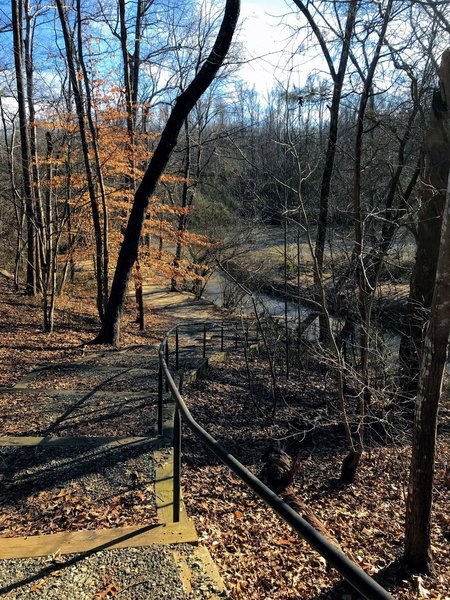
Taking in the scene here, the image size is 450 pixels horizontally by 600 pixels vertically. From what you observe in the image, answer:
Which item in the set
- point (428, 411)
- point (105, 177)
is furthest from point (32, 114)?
point (428, 411)

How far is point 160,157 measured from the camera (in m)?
10.3

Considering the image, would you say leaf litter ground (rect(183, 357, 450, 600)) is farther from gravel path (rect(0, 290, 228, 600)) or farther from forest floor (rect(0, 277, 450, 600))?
gravel path (rect(0, 290, 228, 600))

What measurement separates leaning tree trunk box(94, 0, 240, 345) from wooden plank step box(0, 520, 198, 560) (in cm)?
822

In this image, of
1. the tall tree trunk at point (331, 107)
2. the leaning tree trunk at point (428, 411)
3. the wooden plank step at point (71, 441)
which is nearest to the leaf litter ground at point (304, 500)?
the leaning tree trunk at point (428, 411)

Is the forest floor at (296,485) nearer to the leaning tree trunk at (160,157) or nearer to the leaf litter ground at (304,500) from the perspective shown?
the leaf litter ground at (304,500)

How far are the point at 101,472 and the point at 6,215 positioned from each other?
2419 centimetres

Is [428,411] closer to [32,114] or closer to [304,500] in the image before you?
[304,500]

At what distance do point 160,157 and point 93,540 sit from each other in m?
8.63

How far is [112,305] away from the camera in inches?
436

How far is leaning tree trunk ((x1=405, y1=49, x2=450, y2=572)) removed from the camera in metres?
3.78

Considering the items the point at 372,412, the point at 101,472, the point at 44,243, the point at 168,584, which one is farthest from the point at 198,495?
the point at 44,243

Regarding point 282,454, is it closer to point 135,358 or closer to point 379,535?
point 379,535

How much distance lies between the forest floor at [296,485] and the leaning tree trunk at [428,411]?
329 millimetres

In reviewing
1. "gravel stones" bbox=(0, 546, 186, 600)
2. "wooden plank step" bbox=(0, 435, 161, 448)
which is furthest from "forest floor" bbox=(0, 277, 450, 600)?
"gravel stones" bbox=(0, 546, 186, 600)
